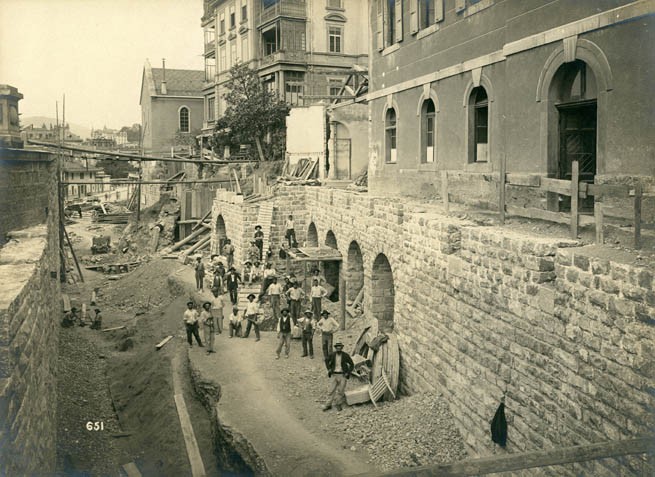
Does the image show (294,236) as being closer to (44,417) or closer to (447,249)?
(447,249)

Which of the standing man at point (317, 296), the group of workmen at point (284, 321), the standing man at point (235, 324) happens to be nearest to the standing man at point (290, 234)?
the group of workmen at point (284, 321)

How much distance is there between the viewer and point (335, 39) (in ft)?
100

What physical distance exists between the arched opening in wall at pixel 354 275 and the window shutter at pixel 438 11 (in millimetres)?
6766

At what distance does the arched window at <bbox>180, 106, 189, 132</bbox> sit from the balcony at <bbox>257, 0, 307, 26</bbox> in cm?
1900

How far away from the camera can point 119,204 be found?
57312mm

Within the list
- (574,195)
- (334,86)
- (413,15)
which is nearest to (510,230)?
(574,195)

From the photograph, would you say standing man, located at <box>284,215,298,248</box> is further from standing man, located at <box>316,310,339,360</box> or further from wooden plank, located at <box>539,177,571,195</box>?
wooden plank, located at <box>539,177,571,195</box>

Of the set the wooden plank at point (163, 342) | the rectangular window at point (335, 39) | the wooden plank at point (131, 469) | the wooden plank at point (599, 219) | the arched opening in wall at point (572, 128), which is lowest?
the wooden plank at point (131, 469)

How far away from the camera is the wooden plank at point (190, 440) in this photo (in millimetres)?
10706

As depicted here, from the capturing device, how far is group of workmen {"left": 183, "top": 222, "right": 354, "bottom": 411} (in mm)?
13133

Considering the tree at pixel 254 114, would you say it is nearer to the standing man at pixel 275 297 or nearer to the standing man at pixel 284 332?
the standing man at pixel 275 297

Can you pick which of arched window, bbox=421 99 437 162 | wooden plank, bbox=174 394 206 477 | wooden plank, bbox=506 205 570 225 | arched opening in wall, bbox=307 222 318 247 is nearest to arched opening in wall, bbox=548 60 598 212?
wooden plank, bbox=506 205 570 225

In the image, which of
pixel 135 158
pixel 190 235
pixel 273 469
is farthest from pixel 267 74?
pixel 273 469

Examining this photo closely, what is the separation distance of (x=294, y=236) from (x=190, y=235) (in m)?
10.3
